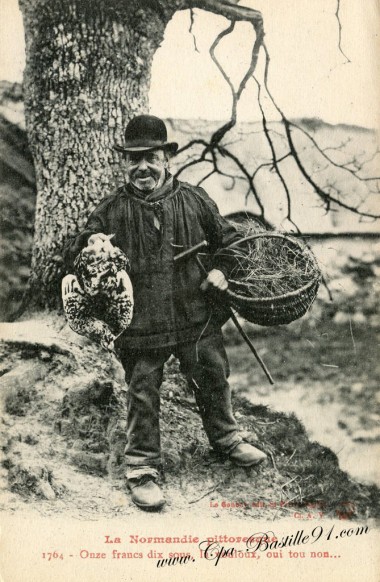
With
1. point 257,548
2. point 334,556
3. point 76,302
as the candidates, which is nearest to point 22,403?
point 76,302

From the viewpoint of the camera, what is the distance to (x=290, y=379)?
3.11 m

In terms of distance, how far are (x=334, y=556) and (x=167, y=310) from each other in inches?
53.8

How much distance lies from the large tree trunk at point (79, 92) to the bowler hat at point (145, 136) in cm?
13

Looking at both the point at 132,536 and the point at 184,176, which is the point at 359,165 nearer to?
the point at 184,176

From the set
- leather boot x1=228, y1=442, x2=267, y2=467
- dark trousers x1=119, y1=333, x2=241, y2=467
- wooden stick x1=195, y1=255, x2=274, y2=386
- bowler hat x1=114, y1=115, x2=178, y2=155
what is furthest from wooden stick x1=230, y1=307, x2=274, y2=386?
bowler hat x1=114, y1=115, x2=178, y2=155

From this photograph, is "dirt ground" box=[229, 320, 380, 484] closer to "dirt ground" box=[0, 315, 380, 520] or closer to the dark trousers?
"dirt ground" box=[0, 315, 380, 520]

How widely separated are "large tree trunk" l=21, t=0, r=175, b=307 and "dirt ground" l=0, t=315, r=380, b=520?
0.37 meters

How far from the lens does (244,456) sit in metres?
2.96

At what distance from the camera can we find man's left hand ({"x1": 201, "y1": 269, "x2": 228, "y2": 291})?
9.34 ft

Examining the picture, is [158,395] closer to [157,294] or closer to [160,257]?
[157,294]

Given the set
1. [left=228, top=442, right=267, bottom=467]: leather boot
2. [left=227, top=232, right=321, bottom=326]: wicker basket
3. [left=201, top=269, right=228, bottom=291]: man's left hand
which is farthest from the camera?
[left=228, top=442, right=267, bottom=467]: leather boot

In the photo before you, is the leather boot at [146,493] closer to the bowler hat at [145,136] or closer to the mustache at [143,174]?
the mustache at [143,174]

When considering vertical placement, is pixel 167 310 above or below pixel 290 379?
above

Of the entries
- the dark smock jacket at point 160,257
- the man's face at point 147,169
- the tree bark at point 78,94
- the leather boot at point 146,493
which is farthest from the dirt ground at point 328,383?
the tree bark at point 78,94
